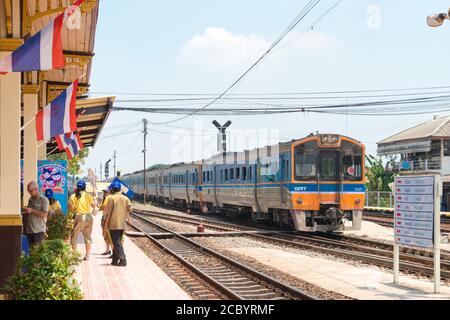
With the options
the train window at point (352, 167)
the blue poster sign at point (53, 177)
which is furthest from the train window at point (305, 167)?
the blue poster sign at point (53, 177)

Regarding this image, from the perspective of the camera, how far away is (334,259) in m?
15.3

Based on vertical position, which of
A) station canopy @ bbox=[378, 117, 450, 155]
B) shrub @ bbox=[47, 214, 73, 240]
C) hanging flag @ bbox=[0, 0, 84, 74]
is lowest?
shrub @ bbox=[47, 214, 73, 240]

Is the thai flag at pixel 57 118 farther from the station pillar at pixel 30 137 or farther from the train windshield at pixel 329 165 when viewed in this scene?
the train windshield at pixel 329 165

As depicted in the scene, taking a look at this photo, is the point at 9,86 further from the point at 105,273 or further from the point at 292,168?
the point at 292,168

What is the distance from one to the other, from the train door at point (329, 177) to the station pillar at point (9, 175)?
13.1 m

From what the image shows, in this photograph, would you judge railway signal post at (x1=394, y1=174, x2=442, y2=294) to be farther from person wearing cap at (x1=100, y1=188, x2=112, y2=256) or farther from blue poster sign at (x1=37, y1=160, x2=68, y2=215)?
blue poster sign at (x1=37, y1=160, x2=68, y2=215)

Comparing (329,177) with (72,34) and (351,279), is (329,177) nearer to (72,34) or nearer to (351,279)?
(351,279)

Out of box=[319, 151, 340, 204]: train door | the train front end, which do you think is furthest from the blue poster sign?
box=[319, 151, 340, 204]: train door

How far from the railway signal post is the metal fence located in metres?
27.6

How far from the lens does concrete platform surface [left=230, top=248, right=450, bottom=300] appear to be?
10305mm

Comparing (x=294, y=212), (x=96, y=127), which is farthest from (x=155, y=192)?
(x=294, y=212)

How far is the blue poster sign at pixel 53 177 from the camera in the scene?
54.6 feet

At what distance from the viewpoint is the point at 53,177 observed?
1675 cm
